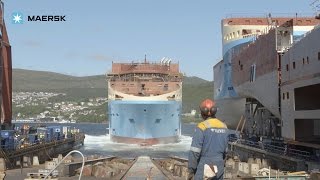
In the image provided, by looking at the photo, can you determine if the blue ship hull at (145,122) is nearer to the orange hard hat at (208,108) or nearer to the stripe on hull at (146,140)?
the stripe on hull at (146,140)

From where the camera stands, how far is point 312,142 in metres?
27.5

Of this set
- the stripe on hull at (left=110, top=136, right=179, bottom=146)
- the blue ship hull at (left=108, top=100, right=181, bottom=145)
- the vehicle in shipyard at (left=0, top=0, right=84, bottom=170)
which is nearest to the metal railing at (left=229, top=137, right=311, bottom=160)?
the vehicle in shipyard at (left=0, top=0, right=84, bottom=170)

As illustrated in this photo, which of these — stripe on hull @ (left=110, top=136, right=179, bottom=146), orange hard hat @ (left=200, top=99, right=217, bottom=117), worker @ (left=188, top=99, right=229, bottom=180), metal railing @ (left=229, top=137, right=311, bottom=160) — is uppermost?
orange hard hat @ (left=200, top=99, right=217, bottom=117)

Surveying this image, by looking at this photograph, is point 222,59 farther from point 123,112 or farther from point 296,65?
point 296,65

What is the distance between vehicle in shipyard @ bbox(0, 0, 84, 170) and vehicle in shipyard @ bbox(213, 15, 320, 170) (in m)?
17.0

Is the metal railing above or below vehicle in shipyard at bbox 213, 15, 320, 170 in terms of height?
below

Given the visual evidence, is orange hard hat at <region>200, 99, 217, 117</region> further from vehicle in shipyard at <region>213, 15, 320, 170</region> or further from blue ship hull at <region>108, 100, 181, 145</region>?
blue ship hull at <region>108, 100, 181, 145</region>

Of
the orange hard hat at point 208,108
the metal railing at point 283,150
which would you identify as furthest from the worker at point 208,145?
the metal railing at point 283,150

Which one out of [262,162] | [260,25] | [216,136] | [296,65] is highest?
[260,25]

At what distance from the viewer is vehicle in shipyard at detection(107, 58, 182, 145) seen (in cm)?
7044

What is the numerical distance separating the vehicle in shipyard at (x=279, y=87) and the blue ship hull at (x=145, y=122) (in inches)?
635

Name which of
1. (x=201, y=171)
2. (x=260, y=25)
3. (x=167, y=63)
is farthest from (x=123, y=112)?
(x=201, y=171)

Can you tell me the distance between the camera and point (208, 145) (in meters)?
7.79

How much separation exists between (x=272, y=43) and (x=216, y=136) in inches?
1105
